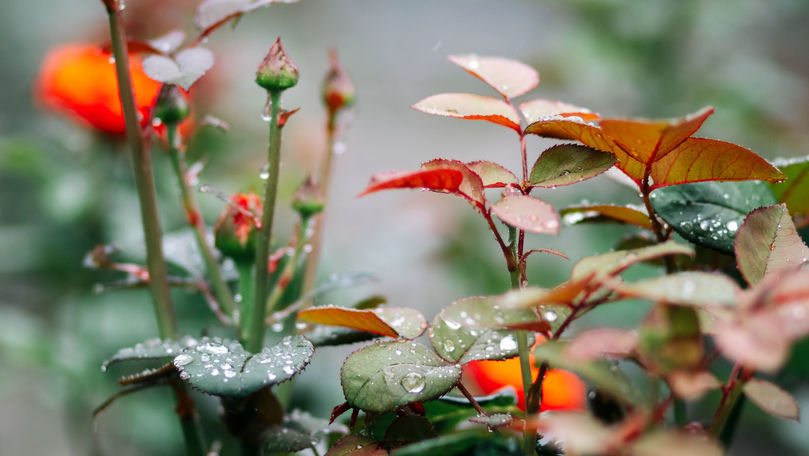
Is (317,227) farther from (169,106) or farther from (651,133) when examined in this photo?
(651,133)

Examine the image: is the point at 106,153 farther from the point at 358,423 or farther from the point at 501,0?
the point at 501,0

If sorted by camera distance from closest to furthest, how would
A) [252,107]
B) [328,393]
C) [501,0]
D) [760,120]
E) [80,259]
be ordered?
[328,393]
[80,259]
[760,120]
[252,107]
[501,0]

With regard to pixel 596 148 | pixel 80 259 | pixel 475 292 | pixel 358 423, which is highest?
pixel 596 148

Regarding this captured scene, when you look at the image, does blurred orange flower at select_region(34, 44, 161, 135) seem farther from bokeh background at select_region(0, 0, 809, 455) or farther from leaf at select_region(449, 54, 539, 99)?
leaf at select_region(449, 54, 539, 99)

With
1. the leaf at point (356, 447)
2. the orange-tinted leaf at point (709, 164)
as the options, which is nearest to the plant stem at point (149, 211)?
the leaf at point (356, 447)

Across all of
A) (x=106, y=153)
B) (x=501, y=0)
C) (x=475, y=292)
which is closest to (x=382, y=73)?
(x=501, y=0)

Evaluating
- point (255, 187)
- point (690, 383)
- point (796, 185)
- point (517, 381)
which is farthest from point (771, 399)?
point (255, 187)

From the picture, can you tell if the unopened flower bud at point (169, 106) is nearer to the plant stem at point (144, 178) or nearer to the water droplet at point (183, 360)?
the plant stem at point (144, 178)
